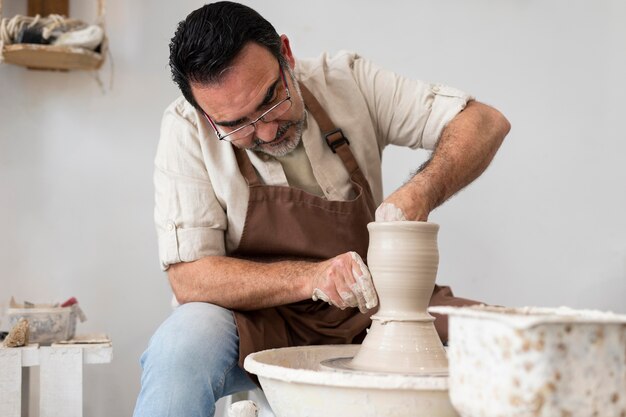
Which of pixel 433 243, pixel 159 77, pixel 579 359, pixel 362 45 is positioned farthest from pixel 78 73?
pixel 579 359

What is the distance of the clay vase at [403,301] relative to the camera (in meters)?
1.46

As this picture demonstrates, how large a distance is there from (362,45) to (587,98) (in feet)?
2.80

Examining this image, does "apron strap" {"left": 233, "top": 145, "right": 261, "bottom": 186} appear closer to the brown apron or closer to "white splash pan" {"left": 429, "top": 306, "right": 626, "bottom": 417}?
the brown apron

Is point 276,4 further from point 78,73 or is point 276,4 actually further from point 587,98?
point 587,98

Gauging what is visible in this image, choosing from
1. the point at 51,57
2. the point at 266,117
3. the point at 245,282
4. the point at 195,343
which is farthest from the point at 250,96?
the point at 51,57

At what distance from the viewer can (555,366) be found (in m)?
0.95

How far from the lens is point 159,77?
2857 mm

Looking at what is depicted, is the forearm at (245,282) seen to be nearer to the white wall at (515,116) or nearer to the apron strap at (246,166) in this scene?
the apron strap at (246,166)

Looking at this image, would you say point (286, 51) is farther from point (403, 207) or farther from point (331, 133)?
point (403, 207)

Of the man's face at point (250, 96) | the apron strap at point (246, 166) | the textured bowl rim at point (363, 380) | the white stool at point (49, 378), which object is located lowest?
the white stool at point (49, 378)

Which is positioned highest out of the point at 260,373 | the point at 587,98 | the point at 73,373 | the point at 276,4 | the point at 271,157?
the point at 276,4

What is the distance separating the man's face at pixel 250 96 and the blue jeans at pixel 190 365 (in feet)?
1.45

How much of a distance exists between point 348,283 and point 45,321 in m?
1.18

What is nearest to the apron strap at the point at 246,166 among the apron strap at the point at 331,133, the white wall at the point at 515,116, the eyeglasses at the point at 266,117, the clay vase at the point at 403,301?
the eyeglasses at the point at 266,117
